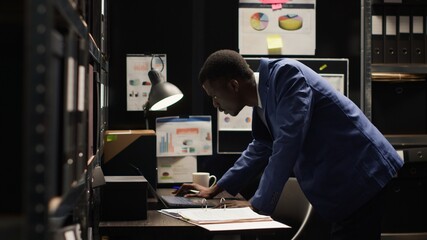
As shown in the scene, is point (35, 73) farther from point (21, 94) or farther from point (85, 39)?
point (85, 39)

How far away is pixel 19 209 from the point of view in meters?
0.82

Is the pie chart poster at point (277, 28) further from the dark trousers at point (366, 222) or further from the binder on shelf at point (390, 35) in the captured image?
the dark trousers at point (366, 222)

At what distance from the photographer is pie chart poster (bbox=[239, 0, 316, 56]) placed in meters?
3.55

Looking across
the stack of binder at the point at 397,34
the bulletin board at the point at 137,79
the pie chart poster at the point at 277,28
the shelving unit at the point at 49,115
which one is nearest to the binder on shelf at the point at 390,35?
the stack of binder at the point at 397,34

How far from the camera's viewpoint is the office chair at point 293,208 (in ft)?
9.25

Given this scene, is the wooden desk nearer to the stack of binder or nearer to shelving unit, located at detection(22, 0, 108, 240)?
shelving unit, located at detection(22, 0, 108, 240)

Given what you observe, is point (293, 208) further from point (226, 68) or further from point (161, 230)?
point (161, 230)

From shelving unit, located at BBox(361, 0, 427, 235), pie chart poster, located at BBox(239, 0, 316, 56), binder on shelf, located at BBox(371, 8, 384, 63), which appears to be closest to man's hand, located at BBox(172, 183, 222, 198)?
pie chart poster, located at BBox(239, 0, 316, 56)

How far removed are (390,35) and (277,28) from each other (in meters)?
0.60

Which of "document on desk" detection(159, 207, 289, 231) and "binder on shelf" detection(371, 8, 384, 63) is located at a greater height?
"binder on shelf" detection(371, 8, 384, 63)

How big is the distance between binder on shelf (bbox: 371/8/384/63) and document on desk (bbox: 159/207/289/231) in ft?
4.74

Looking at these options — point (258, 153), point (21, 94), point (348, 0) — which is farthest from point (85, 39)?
point (348, 0)

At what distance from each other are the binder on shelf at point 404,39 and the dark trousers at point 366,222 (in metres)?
1.43

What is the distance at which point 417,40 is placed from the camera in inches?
138
